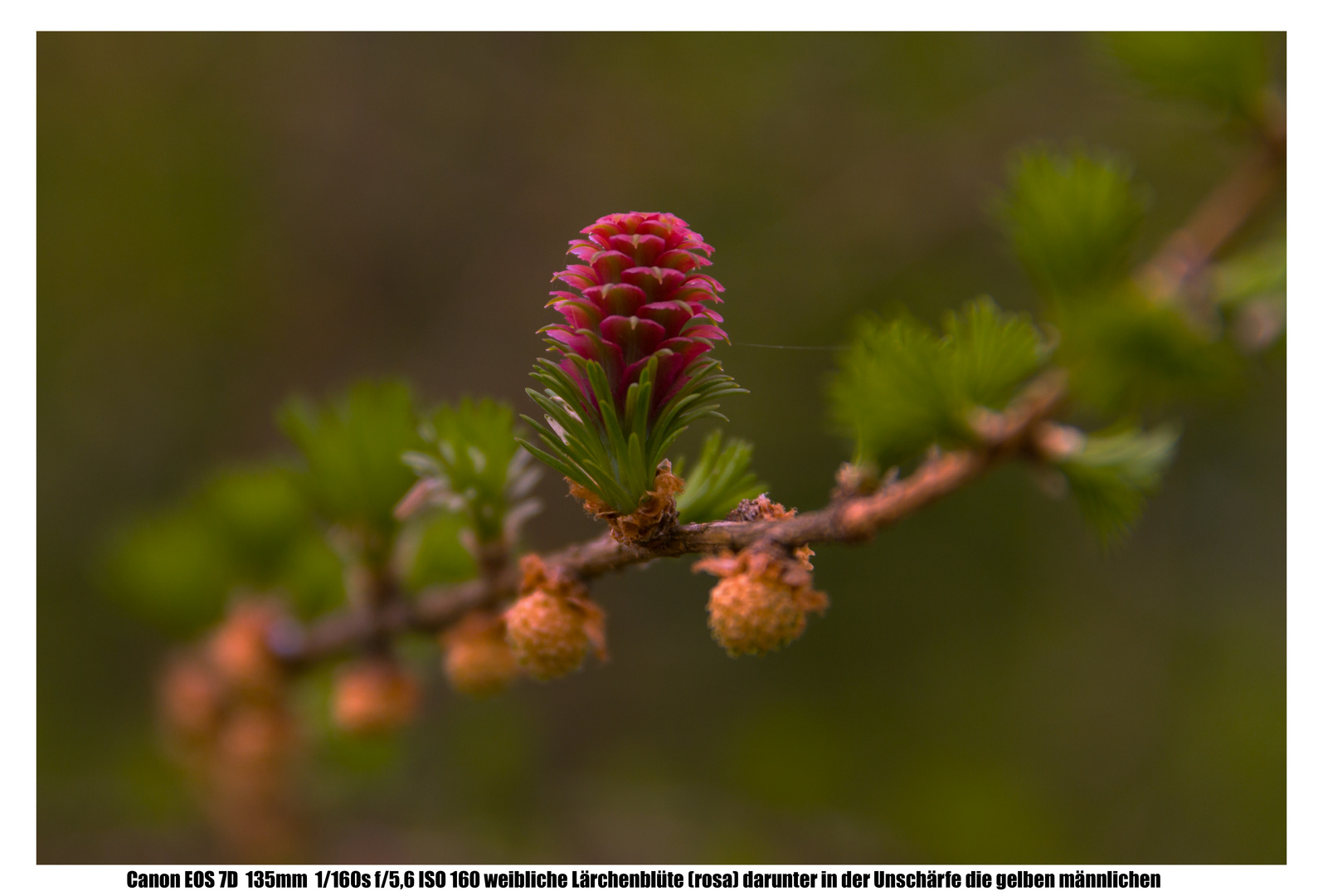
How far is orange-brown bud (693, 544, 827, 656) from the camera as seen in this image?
1.37 ft

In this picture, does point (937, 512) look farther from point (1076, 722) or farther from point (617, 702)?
point (617, 702)

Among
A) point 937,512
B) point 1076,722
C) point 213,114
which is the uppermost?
point 213,114

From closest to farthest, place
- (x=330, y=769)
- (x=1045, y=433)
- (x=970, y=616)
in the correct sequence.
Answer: (x=1045, y=433) → (x=330, y=769) → (x=970, y=616)

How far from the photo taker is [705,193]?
1745 millimetres

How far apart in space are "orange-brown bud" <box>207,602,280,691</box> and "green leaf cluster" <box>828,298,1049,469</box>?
0.64 metres

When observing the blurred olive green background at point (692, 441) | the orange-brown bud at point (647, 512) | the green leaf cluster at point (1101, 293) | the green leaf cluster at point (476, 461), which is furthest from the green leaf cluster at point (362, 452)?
the blurred olive green background at point (692, 441)

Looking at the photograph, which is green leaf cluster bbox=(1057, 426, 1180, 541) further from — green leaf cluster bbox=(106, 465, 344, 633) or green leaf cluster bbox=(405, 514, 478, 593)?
green leaf cluster bbox=(106, 465, 344, 633)

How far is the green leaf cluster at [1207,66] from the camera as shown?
1.74ft

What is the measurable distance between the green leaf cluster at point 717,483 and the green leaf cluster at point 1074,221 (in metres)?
0.21

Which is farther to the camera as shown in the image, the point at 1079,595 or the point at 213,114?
the point at 213,114

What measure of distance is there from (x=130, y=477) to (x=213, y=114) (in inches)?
30.4

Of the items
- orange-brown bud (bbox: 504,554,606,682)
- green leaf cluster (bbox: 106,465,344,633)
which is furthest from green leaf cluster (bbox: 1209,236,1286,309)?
green leaf cluster (bbox: 106,465,344,633)

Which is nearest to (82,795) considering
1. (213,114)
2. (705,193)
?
(213,114)

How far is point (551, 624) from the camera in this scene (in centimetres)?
47
